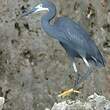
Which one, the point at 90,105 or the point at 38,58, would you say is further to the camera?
the point at 38,58

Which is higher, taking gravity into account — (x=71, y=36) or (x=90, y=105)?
(x=71, y=36)

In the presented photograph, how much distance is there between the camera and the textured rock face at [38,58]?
7.17 meters

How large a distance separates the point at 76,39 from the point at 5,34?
5.87ft

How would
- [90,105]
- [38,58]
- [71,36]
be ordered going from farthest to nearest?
1. [38,58]
2. [71,36]
3. [90,105]

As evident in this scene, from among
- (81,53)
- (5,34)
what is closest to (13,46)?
(5,34)

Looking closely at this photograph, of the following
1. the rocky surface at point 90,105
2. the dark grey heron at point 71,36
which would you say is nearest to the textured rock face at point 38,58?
the dark grey heron at point 71,36

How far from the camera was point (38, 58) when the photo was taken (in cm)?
720

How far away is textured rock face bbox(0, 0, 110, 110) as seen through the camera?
717 centimetres

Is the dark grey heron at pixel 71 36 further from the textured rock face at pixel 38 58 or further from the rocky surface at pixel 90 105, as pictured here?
the textured rock face at pixel 38 58

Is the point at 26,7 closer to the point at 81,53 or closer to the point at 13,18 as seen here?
the point at 13,18

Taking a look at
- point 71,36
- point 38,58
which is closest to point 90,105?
point 71,36

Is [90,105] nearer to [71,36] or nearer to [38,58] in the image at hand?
[71,36]

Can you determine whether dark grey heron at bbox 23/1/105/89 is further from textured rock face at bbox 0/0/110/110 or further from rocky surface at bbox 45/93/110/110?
textured rock face at bbox 0/0/110/110

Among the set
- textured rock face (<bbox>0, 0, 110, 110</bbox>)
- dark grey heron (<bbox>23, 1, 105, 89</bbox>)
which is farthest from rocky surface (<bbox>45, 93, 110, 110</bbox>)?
textured rock face (<bbox>0, 0, 110, 110</bbox>)
